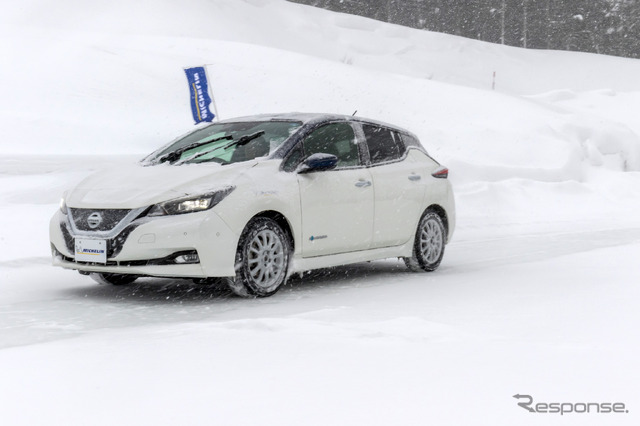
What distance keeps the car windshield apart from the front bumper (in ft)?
3.09

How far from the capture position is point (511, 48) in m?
48.2

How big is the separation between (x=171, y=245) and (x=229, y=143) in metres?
1.49

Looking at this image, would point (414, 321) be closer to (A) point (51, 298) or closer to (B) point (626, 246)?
(A) point (51, 298)

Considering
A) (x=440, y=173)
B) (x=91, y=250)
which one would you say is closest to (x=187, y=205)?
(x=91, y=250)

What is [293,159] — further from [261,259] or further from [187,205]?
[187,205]

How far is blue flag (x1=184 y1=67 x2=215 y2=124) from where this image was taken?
1734cm

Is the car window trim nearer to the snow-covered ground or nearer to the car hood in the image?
the car hood

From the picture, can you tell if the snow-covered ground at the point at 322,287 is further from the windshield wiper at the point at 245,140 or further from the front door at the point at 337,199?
the windshield wiper at the point at 245,140

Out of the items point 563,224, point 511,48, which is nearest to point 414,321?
point 563,224

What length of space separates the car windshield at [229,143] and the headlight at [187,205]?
0.75 meters

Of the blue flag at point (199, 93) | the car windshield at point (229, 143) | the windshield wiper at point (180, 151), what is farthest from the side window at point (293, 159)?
the blue flag at point (199, 93)

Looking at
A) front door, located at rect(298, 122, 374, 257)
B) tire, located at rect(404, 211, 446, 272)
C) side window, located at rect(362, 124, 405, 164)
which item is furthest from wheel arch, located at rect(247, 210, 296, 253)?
tire, located at rect(404, 211, 446, 272)

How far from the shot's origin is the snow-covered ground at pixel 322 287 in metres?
4.45

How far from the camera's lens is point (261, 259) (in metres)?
7.46
